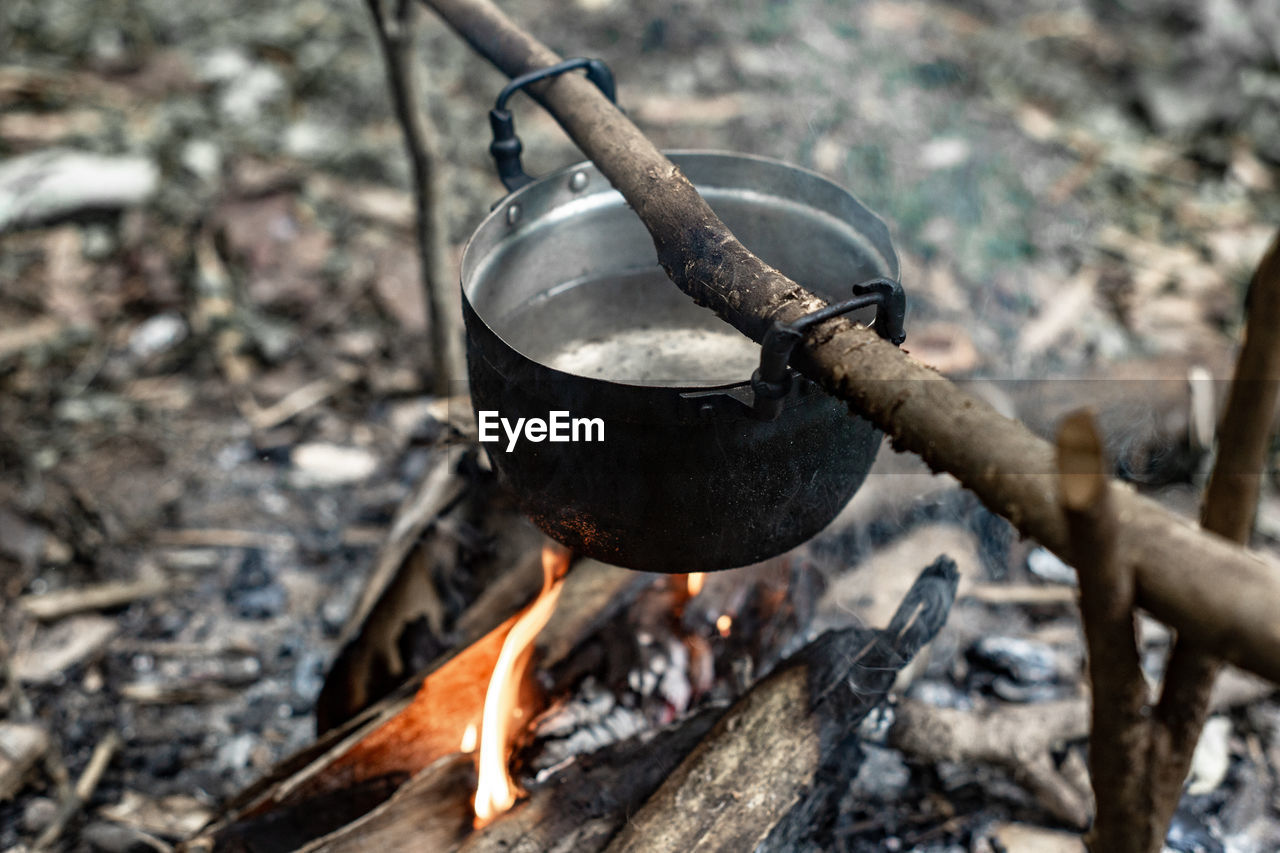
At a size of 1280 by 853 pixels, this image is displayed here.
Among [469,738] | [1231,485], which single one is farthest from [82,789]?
[1231,485]

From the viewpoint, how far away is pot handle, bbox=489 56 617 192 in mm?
1889

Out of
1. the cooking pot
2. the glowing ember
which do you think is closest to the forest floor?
the glowing ember

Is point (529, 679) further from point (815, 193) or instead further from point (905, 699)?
point (815, 193)

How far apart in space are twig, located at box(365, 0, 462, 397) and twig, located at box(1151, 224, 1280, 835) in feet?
7.35

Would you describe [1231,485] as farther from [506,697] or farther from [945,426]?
[506,697]

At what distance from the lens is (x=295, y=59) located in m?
5.39

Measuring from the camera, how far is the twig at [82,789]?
7.33 ft

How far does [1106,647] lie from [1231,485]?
0.31 m

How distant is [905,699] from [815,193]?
1212mm

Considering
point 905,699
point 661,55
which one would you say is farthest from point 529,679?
point 661,55

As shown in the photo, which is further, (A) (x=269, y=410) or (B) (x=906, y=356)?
(A) (x=269, y=410)

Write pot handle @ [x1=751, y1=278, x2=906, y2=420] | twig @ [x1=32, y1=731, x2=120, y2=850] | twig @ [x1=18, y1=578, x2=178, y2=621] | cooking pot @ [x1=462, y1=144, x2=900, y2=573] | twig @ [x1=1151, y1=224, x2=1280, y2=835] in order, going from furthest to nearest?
twig @ [x1=18, y1=578, x2=178, y2=621] < twig @ [x1=32, y1=731, x2=120, y2=850] < cooking pot @ [x1=462, y1=144, x2=900, y2=573] < pot handle @ [x1=751, y1=278, x2=906, y2=420] < twig @ [x1=1151, y1=224, x2=1280, y2=835]

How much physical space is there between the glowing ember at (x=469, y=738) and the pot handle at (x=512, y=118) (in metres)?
1.18

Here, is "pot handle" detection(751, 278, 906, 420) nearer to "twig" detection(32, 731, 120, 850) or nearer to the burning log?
the burning log
